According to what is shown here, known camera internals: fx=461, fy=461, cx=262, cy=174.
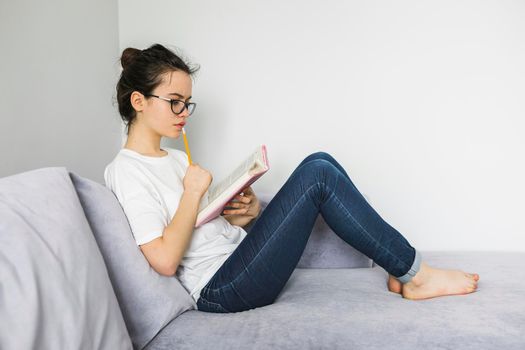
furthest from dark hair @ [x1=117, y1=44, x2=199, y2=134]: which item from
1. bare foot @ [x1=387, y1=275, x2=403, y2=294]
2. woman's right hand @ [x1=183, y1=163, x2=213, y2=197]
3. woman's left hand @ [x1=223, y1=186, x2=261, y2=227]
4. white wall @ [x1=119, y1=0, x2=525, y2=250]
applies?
bare foot @ [x1=387, y1=275, x2=403, y2=294]

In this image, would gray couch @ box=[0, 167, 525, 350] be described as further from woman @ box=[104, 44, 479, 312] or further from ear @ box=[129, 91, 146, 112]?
ear @ box=[129, 91, 146, 112]

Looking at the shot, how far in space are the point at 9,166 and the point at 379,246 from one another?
3.86 ft

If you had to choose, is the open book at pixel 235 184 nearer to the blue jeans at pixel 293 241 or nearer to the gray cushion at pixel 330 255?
the blue jeans at pixel 293 241

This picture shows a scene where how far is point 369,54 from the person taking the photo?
213 centimetres

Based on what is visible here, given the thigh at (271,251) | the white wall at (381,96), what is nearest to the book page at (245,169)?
the thigh at (271,251)

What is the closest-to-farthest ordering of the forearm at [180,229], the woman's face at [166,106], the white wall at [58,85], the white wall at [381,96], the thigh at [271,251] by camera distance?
the forearm at [180,229] < the thigh at [271,251] < the woman's face at [166,106] < the white wall at [58,85] < the white wall at [381,96]

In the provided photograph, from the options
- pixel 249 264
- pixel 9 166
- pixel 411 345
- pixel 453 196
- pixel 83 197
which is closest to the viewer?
pixel 411 345

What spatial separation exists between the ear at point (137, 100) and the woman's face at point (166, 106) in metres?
0.01

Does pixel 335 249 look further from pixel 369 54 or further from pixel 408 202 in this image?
pixel 369 54

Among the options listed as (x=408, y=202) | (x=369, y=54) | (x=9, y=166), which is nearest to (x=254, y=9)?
(x=369, y=54)

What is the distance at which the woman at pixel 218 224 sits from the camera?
1212mm

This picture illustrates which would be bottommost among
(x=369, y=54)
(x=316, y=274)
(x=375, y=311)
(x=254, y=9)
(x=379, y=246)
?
(x=316, y=274)

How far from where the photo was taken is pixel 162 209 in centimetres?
125

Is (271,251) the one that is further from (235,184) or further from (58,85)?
(58,85)
